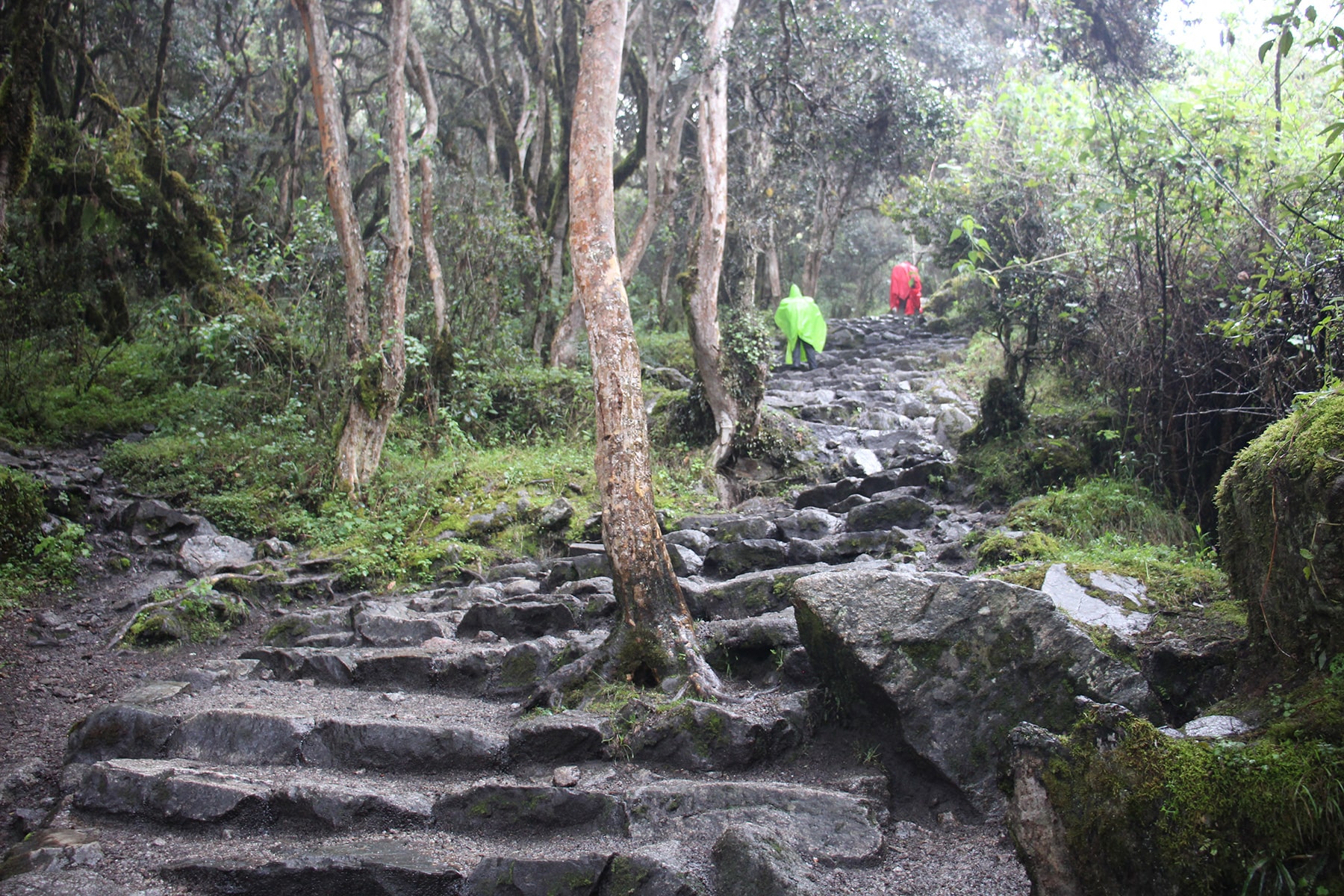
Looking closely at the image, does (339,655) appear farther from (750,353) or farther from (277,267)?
(277,267)

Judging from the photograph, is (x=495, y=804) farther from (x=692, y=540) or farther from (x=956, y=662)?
(x=692, y=540)

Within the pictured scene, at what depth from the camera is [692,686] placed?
4.72 m

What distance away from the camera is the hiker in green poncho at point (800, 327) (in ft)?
52.3

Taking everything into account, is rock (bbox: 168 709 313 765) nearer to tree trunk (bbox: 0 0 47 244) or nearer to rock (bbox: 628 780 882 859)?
rock (bbox: 628 780 882 859)

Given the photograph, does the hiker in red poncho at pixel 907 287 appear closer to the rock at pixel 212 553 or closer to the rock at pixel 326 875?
the rock at pixel 212 553

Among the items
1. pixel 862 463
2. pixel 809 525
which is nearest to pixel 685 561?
pixel 809 525

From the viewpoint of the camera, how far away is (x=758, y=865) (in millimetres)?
3328

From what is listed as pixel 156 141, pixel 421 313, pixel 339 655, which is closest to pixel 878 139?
pixel 421 313

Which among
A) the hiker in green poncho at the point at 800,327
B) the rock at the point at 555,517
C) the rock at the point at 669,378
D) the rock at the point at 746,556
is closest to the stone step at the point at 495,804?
the rock at the point at 746,556

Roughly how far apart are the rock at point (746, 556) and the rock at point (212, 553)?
4288mm

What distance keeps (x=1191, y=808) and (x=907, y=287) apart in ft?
64.9

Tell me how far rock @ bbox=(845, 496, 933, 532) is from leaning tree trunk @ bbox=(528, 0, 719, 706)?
3.48 m

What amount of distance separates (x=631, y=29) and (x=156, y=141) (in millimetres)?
7166

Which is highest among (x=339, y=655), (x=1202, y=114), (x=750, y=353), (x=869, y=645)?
(x=1202, y=114)
